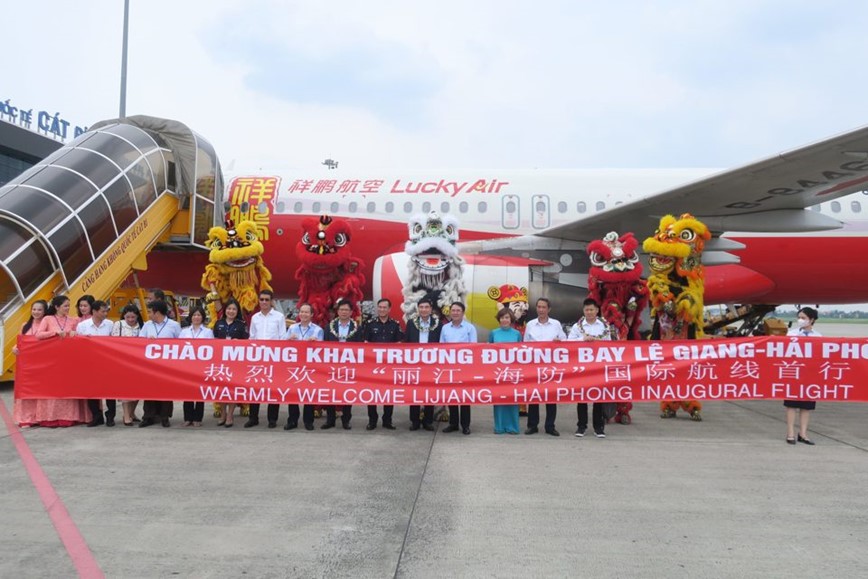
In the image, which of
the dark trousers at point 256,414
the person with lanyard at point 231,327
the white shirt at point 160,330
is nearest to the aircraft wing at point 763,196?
the person with lanyard at point 231,327

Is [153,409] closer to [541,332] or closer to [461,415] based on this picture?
[461,415]

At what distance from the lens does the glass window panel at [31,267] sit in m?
7.80

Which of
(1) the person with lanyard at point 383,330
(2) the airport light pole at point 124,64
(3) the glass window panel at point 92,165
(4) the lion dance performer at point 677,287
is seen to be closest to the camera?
(1) the person with lanyard at point 383,330

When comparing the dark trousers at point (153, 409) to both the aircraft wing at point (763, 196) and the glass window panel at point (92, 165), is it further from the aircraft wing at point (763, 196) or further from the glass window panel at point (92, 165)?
the aircraft wing at point (763, 196)

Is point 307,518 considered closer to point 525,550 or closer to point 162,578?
point 162,578

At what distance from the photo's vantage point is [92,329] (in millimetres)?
6844

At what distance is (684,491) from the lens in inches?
177

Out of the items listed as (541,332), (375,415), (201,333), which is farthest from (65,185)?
(541,332)

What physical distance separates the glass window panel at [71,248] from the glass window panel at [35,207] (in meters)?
0.15

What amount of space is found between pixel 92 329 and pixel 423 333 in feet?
12.6

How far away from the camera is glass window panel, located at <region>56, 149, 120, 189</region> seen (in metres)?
9.12

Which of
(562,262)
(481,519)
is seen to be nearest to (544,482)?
(481,519)

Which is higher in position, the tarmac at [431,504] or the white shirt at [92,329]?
the white shirt at [92,329]

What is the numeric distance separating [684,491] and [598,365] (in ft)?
7.19
